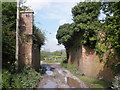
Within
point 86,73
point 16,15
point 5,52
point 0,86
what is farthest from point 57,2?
point 86,73

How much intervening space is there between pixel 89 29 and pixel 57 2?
13.3ft

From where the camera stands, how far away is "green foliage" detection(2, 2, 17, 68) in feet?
23.6

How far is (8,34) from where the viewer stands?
762 cm

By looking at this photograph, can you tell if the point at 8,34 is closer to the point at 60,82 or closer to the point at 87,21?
the point at 60,82

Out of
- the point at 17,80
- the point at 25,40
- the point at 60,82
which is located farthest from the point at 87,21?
the point at 17,80

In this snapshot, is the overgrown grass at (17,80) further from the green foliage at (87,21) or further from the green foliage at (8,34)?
the green foliage at (87,21)

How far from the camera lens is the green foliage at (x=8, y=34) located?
7208 mm

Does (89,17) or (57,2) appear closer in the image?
(57,2)

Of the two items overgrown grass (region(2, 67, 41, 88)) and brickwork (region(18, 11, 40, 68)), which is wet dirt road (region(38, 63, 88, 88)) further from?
brickwork (region(18, 11, 40, 68))

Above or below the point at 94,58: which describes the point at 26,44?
above

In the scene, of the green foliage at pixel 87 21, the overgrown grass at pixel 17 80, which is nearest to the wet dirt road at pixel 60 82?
the overgrown grass at pixel 17 80

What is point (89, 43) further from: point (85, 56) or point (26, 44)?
point (26, 44)

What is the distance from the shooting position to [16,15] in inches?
347

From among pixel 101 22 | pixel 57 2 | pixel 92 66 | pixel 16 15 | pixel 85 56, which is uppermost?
pixel 57 2
